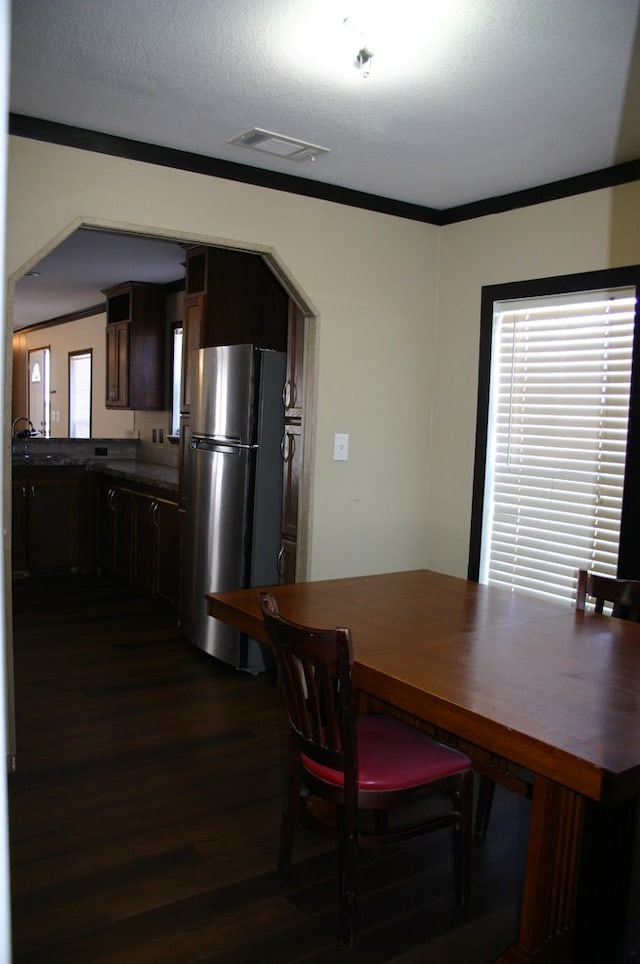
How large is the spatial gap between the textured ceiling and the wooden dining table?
1659 millimetres

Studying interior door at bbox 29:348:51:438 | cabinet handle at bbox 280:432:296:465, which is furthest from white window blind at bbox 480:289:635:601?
interior door at bbox 29:348:51:438

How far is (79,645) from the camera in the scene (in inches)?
174

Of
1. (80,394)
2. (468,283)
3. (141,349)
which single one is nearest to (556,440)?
(468,283)

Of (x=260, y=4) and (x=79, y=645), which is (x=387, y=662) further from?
(x=79, y=645)

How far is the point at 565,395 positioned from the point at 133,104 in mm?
2127

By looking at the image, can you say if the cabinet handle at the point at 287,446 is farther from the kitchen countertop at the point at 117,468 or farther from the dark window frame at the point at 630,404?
the kitchen countertop at the point at 117,468

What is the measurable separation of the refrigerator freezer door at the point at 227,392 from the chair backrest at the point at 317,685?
1.99 meters

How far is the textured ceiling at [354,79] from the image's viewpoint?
2.04 metres

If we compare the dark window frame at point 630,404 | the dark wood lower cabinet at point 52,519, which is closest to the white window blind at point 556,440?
the dark window frame at point 630,404

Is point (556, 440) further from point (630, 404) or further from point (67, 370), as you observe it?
point (67, 370)

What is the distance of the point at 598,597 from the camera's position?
259cm

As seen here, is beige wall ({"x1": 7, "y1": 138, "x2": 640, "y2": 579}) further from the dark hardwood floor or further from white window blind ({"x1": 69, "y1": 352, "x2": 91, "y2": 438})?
white window blind ({"x1": 69, "y1": 352, "x2": 91, "y2": 438})

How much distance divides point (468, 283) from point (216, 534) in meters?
1.86

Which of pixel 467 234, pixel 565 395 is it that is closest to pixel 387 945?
pixel 565 395
